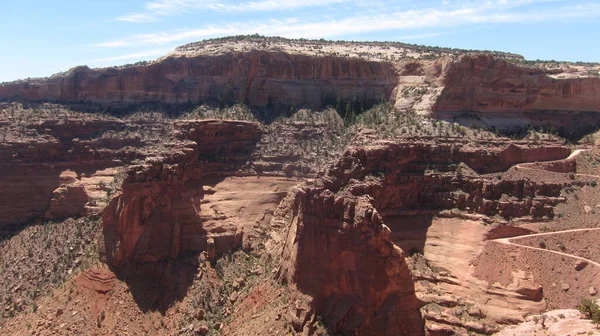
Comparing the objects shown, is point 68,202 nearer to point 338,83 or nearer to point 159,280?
point 159,280

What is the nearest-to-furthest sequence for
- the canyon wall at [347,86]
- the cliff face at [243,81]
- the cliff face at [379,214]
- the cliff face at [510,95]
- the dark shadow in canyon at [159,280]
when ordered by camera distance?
1. the cliff face at [379,214]
2. the dark shadow in canyon at [159,280]
3. the cliff face at [510,95]
4. the canyon wall at [347,86]
5. the cliff face at [243,81]

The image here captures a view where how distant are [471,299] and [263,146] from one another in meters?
27.9

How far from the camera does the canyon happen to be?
4053cm

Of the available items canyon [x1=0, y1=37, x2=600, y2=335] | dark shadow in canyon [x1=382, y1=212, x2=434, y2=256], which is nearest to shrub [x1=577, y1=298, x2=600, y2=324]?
canyon [x1=0, y1=37, x2=600, y2=335]

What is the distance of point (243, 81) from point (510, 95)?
89.3 ft

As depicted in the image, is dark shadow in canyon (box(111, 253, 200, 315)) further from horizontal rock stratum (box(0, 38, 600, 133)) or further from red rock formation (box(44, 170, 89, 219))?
horizontal rock stratum (box(0, 38, 600, 133))

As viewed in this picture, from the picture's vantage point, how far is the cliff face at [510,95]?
195 feet

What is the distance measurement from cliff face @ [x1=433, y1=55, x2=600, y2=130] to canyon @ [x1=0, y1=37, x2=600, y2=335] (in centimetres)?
15

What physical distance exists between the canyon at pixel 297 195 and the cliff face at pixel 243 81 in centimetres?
19

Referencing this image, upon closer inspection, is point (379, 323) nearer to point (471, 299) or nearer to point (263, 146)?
point (471, 299)

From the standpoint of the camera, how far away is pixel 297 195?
4669 centimetres

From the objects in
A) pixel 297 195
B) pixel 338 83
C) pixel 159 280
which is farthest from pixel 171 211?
pixel 338 83

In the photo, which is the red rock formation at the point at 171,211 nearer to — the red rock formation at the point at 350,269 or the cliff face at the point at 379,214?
the cliff face at the point at 379,214

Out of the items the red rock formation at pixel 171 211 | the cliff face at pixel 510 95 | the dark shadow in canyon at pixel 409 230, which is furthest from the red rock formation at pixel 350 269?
the cliff face at pixel 510 95
